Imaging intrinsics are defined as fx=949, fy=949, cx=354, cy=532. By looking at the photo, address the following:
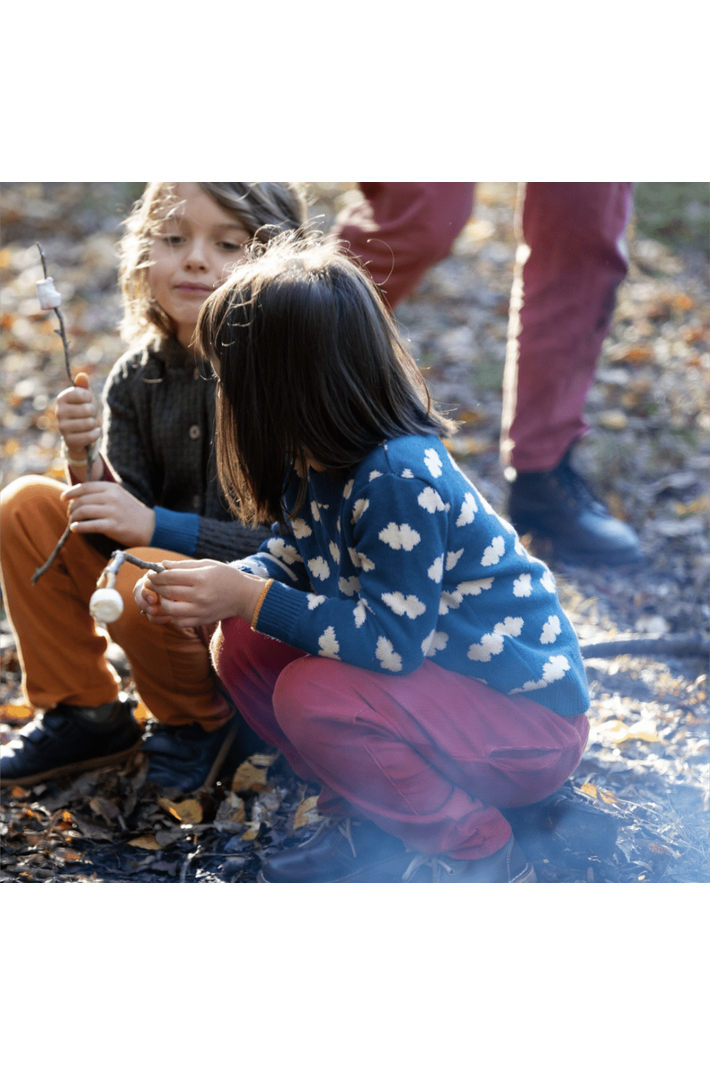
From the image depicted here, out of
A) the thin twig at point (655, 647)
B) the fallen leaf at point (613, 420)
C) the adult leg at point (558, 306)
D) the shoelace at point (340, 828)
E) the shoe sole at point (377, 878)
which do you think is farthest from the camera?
the fallen leaf at point (613, 420)

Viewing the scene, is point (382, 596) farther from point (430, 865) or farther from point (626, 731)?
point (626, 731)

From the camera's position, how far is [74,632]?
6.77 ft

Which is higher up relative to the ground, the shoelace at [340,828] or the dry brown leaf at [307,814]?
the shoelace at [340,828]

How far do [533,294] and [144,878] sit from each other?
200cm

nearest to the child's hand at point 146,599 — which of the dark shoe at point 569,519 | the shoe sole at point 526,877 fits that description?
the shoe sole at point 526,877

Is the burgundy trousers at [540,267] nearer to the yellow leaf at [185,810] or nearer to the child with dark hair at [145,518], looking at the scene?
the child with dark hair at [145,518]

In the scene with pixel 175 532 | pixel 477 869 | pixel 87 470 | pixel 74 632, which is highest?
pixel 87 470

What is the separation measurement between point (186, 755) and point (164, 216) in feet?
3.77

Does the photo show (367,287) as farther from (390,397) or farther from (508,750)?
(508,750)

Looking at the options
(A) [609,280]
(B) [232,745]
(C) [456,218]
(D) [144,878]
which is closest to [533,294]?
(A) [609,280]

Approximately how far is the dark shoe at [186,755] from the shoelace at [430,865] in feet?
1.74

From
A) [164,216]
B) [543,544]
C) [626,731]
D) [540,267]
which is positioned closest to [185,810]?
[626,731]

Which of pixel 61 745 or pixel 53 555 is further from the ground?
pixel 53 555

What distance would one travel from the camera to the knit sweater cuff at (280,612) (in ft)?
5.29
